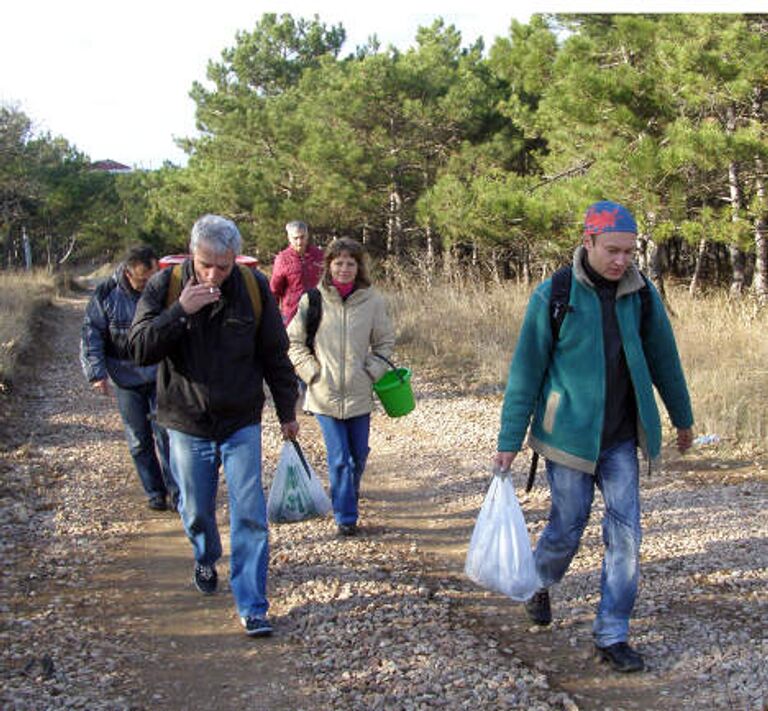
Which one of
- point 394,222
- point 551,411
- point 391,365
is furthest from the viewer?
point 394,222

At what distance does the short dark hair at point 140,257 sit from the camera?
18.3ft

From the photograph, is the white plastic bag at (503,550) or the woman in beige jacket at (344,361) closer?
the white plastic bag at (503,550)

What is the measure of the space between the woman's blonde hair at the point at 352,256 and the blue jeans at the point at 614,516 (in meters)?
2.09

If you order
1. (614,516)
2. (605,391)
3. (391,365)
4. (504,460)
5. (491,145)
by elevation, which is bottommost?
(614,516)

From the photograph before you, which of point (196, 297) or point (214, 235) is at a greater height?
point (214, 235)

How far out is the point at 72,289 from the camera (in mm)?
34000

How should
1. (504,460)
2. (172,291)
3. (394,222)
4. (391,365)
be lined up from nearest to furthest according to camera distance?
(504,460) < (172,291) < (391,365) < (394,222)

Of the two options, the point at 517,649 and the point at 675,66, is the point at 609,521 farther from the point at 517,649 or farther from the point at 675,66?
the point at 675,66

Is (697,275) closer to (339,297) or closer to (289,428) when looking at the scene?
(339,297)

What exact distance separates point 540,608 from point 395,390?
1.86 meters

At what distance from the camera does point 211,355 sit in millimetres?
3816

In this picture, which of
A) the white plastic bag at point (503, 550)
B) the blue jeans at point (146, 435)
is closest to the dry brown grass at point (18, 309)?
the blue jeans at point (146, 435)

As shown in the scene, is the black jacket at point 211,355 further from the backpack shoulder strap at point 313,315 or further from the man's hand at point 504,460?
the backpack shoulder strap at point 313,315

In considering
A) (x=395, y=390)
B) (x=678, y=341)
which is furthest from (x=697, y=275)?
(x=395, y=390)
